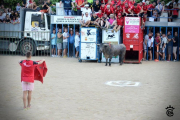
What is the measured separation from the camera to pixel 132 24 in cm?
2000

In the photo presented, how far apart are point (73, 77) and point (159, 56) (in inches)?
364

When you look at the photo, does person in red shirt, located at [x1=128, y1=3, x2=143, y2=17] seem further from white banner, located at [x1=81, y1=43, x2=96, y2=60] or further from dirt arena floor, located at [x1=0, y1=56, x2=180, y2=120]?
dirt arena floor, located at [x1=0, y1=56, x2=180, y2=120]

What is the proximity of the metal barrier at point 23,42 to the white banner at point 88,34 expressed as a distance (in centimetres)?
387

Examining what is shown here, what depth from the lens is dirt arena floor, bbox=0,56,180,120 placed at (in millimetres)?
8297

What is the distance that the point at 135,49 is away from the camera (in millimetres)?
20188

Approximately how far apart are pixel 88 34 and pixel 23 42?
17.2 ft

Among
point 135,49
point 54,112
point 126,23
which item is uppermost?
point 126,23

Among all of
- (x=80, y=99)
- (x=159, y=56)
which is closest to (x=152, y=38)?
(x=159, y=56)

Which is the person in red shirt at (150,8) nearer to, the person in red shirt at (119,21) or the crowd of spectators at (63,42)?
the person in red shirt at (119,21)

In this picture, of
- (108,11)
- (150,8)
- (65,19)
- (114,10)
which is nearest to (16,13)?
(65,19)

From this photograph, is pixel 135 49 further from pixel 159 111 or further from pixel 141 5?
pixel 159 111

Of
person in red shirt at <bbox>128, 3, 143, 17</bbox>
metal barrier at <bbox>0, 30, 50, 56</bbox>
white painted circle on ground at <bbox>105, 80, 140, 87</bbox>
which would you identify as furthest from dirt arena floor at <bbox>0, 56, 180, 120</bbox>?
metal barrier at <bbox>0, 30, 50, 56</bbox>

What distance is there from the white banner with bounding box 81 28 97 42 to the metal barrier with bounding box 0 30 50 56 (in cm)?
387

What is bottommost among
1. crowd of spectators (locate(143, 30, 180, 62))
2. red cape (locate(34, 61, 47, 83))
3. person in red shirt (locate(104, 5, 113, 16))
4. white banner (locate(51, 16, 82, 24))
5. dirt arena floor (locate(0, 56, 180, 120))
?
dirt arena floor (locate(0, 56, 180, 120))
